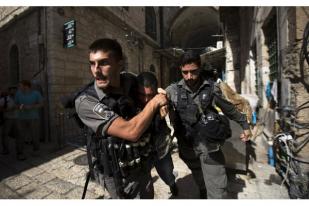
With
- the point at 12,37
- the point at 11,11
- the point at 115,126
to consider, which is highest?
the point at 11,11

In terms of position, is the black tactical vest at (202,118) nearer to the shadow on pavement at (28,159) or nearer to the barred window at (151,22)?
the shadow on pavement at (28,159)

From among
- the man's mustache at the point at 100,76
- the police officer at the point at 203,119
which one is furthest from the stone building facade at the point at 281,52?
the man's mustache at the point at 100,76

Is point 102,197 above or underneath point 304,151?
underneath

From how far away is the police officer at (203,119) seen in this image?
2105 millimetres

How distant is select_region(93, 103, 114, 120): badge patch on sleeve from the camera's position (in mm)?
1415

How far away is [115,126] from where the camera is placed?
1.39 metres

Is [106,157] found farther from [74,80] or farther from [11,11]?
[11,11]

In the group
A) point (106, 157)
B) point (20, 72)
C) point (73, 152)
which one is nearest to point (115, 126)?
point (106, 157)

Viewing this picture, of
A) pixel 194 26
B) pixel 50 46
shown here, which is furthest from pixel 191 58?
pixel 194 26

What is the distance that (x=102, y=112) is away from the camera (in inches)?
56.3

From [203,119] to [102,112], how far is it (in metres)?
1.15

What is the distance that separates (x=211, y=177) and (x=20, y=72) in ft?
24.5

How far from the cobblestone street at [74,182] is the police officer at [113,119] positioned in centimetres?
129

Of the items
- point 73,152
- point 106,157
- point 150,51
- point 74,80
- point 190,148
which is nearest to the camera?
point 106,157
